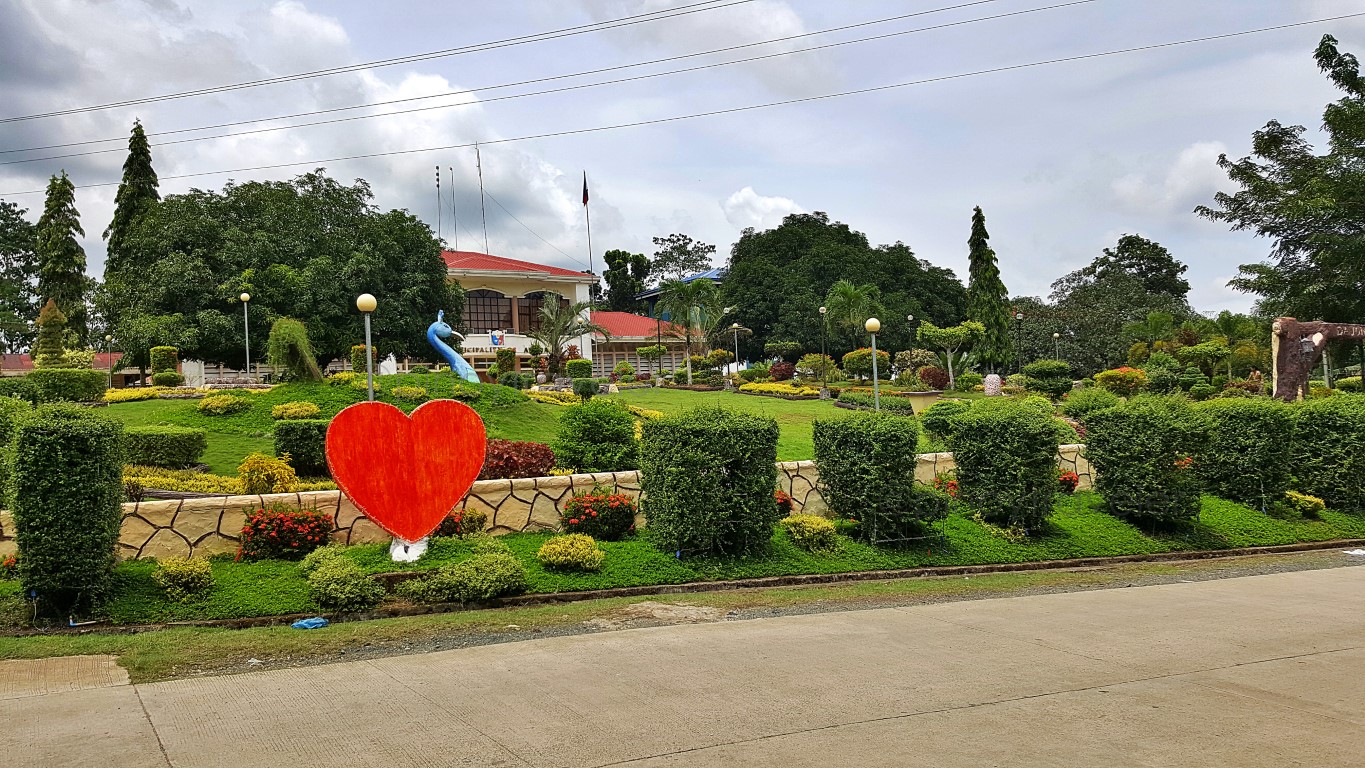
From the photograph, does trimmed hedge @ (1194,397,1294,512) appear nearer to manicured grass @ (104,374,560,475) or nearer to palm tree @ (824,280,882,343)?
manicured grass @ (104,374,560,475)

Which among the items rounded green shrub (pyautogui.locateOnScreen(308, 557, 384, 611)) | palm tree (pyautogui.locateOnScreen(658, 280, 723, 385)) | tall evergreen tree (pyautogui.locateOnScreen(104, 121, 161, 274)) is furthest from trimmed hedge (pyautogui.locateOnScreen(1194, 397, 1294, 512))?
tall evergreen tree (pyautogui.locateOnScreen(104, 121, 161, 274))

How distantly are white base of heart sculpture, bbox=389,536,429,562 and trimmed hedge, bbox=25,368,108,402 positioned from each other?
50.1 feet

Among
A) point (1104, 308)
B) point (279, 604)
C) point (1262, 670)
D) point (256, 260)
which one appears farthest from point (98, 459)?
point (1104, 308)

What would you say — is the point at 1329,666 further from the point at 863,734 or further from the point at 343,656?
the point at 343,656

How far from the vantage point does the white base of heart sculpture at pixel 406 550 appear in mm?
10523

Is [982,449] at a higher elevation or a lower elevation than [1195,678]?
higher

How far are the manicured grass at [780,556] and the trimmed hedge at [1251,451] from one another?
0.40m

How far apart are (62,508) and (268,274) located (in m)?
24.4

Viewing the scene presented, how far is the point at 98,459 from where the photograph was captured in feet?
28.7

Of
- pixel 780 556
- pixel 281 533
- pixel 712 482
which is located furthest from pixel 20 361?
pixel 780 556

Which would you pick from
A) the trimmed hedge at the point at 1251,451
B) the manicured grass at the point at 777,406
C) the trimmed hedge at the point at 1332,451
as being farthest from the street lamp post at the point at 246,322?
the trimmed hedge at the point at 1332,451

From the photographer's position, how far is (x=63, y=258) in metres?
46.9

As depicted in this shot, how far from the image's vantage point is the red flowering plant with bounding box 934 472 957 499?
14.2 m

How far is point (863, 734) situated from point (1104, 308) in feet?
184
